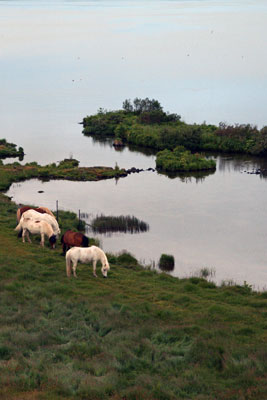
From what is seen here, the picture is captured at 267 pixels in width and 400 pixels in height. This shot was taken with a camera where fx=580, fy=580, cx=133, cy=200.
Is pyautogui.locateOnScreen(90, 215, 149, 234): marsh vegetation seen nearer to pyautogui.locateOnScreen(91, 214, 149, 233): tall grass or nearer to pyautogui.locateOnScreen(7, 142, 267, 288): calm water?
pyautogui.locateOnScreen(91, 214, 149, 233): tall grass

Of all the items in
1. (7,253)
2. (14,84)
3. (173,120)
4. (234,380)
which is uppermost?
(14,84)

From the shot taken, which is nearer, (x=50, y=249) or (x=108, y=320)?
(x=108, y=320)

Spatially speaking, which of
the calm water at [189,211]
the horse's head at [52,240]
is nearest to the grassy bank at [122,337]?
the horse's head at [52,240]

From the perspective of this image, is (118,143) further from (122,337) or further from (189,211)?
(122,337)

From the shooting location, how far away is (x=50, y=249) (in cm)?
2700

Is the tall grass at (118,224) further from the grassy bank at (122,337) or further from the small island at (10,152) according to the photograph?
the small island at (10,152)

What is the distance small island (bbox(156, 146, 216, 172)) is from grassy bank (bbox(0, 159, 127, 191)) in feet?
18.1

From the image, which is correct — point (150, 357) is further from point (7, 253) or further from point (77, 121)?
point (77, 121)

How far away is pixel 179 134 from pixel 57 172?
21.0 meters

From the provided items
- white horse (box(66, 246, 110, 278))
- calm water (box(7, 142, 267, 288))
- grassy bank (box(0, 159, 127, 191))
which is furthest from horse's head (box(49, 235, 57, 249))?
grassy bank (box(0, 159, 127, 191))

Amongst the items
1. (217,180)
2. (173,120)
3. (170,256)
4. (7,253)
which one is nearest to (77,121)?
(173,120)

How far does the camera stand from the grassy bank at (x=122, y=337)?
1219 centimetres

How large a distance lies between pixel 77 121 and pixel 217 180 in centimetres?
5130

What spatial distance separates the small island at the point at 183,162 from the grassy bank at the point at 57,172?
5528 millimetres
